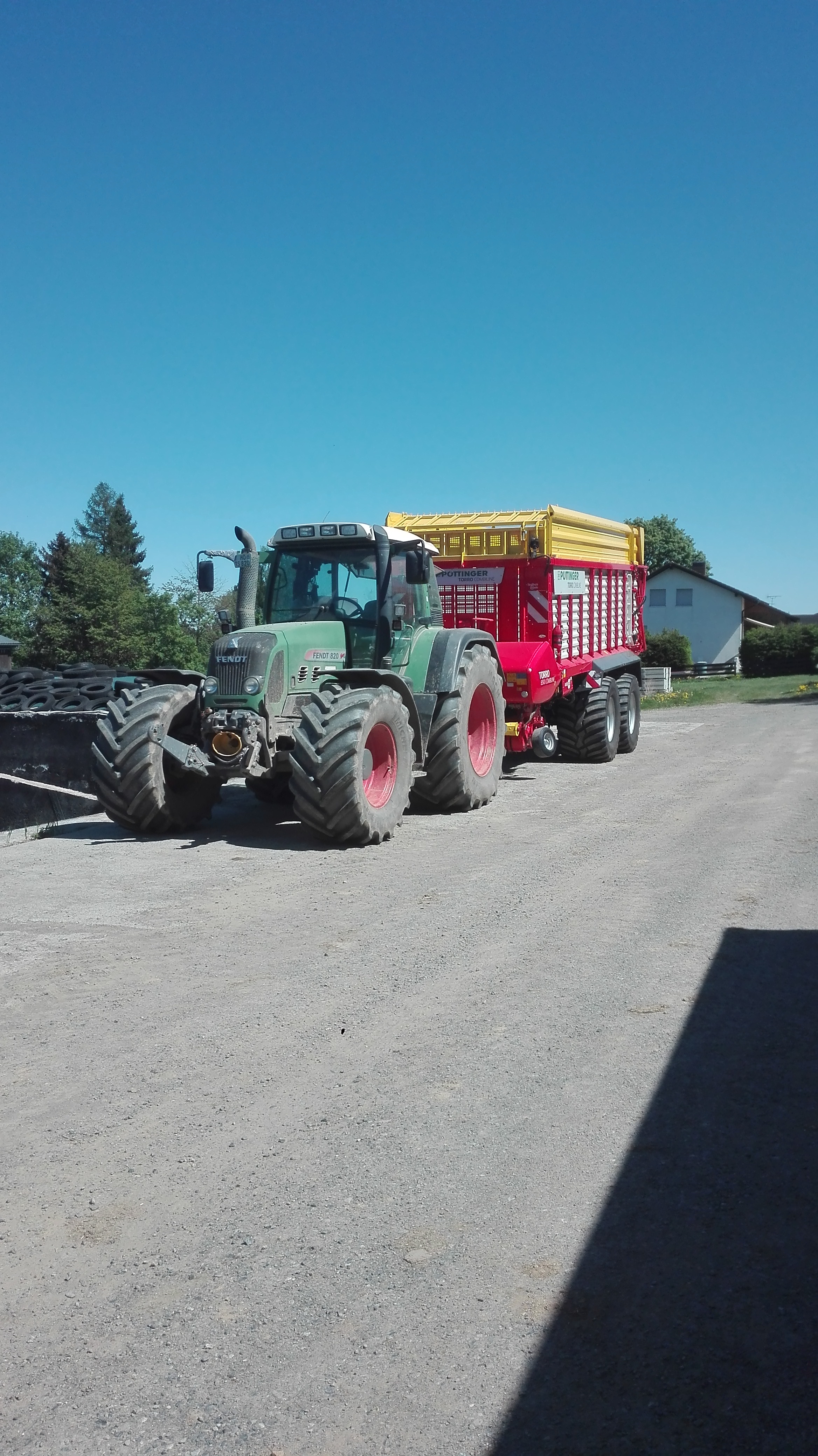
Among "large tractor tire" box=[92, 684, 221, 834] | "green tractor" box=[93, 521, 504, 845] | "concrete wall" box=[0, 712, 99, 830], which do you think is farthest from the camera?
"concrete wall" box=[0, 712, 99, 830]

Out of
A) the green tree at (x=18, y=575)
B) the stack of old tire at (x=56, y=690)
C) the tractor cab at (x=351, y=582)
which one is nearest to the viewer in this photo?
the tractor cab at (x=351, y=582)

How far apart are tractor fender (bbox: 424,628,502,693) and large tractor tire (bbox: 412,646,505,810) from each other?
8 centimetres

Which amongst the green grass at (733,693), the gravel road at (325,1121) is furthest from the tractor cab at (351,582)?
the green grass at (733,693)

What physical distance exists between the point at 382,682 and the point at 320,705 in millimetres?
1043

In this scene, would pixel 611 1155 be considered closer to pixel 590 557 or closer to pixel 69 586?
pixel 590 557

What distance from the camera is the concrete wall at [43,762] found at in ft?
44.5

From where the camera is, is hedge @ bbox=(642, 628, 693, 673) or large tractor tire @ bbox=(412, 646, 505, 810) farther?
hedge @ bbox=(642, 628, 693, 673)

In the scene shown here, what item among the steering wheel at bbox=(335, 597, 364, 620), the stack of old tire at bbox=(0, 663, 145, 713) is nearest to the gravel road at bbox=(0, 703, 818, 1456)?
the steering wheel at bbox=(335, 597, 364, 620)

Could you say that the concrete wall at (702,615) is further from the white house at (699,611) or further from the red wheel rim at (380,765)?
the red wheel rim at (380,765)

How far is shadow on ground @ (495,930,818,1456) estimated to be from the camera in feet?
8.59

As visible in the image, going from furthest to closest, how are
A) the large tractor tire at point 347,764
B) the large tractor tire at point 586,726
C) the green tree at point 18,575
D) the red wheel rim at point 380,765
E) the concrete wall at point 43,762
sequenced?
the green tree at point 18,575 < the large tractor tire at point 586,726 < the concrete wall at point 43,762 < the red wheel rim at point 380,765 < the large tractor tire at point 347,764

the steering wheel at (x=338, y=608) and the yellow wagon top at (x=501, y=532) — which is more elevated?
the yellow wagon top at (x=501, y=532)

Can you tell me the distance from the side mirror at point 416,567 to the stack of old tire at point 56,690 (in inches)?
192

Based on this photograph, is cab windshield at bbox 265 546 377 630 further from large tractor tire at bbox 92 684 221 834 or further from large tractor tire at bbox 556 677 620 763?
large tractor tire at bbox 556 677 620 763
